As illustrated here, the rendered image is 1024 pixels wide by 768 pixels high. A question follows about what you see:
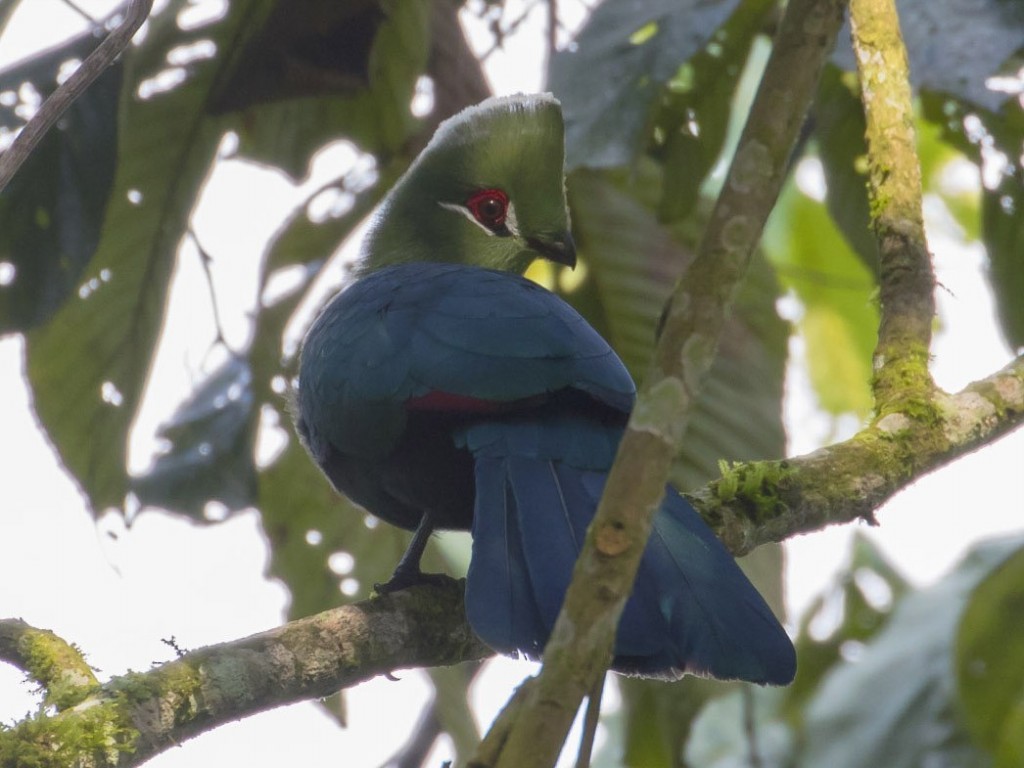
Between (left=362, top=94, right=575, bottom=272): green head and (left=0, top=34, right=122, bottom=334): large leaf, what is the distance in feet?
2.54

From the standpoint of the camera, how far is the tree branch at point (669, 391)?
4.70 ft

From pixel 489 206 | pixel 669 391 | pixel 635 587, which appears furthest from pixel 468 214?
pixel 669 391

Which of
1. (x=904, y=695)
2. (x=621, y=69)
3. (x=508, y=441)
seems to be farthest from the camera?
(x=904, y=695)

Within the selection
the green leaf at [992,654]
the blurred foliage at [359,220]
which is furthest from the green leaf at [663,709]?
the green leaf at [992,654]

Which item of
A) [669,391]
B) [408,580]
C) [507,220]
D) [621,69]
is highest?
[621,69]

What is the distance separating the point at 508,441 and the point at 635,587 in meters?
0.45

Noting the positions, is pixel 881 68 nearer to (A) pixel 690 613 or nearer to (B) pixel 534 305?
(B) pixel 534 305

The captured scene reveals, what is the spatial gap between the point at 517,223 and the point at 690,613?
1728mm

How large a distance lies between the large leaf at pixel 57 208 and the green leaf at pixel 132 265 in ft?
0.82

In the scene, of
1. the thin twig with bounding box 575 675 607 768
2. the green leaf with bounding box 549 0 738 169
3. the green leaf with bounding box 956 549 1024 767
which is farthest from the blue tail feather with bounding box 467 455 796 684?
the green leaf with bounding box 956 549 1024 767

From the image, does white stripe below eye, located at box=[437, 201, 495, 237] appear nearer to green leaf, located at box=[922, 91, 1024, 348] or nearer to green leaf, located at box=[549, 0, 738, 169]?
green leaf, located at box=[549, 0, 738, 169]

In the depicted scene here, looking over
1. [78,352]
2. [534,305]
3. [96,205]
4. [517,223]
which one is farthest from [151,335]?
[534,305]

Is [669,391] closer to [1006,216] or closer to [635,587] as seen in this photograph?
[635,587]

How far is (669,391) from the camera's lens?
1608 millimetres
